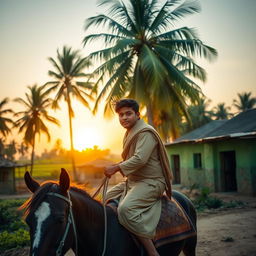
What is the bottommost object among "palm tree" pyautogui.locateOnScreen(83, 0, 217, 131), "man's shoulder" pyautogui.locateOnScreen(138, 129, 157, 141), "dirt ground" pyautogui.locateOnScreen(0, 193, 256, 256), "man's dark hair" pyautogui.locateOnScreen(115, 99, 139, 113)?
"dirt ground" pyautogui.locateOnScreen(0, 193, 256, 256)

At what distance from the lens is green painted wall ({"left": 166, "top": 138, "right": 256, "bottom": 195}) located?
44.5ft

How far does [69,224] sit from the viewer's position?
211 centimetres

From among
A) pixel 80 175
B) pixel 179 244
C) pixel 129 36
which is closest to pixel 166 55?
pixel 129 36

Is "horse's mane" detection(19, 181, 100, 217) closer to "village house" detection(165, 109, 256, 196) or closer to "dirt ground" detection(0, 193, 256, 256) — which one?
"dirt ground" detection(0, 193, 256, 256)

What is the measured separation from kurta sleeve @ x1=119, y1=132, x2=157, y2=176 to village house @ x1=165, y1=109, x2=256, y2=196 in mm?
10818

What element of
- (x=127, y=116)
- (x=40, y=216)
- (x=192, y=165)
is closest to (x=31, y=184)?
(x=40, y=216)

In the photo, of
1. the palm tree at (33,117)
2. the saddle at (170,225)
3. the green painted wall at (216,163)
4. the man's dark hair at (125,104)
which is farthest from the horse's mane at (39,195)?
the palm tree at (33,117)

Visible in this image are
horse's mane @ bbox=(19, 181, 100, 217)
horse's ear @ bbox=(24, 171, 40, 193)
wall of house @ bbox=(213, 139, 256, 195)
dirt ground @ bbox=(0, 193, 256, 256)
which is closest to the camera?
horse's mane @ bbox=(19, 181, 100, 217)

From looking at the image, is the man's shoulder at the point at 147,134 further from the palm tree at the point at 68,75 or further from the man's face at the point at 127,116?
the palm tree at the point at 68,75

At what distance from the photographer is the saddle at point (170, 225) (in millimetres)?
2803

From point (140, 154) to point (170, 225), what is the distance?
961mm

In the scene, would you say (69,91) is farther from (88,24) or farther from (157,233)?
(157,233)

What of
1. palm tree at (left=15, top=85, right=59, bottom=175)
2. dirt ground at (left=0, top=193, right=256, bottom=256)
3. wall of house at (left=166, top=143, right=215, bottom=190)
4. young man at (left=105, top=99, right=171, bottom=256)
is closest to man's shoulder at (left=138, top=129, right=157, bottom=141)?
young man at (left=105, top=99, right=171, bottom=256)

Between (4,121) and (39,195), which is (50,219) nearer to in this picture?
(39,195)
